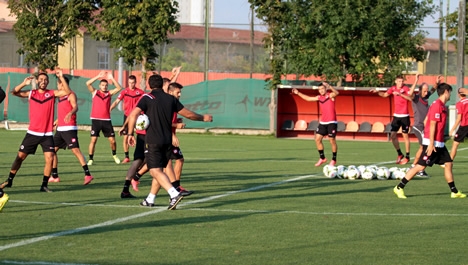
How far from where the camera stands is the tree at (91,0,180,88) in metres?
38.5

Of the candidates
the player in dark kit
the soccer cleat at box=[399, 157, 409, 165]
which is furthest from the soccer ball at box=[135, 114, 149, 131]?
the soccer cleat at box=[399, 157, 409, 165]

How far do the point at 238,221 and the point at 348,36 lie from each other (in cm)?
2586

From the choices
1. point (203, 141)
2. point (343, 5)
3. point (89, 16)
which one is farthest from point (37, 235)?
point (89, 16)

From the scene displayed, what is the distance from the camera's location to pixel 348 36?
1425 inches

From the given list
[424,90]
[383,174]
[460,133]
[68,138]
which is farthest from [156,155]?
[424,90]

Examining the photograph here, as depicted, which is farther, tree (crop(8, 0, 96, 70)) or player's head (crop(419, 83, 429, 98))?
tree (crop(8, 0, 96, 70))

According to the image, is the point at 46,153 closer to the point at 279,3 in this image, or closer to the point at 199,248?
the point at 199,248

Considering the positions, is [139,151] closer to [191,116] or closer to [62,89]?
[62,89]

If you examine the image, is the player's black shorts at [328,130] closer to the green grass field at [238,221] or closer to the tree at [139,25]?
the green grass field at [238,221]

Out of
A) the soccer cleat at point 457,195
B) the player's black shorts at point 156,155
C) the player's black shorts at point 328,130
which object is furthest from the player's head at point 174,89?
the player's black shorts at point 328,130

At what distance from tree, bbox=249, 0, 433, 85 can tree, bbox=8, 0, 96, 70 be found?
934cm

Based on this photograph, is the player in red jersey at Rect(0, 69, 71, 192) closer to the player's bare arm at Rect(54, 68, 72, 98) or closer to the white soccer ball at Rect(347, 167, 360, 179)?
the player's bare arm at Rect(54, 68, 72, 98)

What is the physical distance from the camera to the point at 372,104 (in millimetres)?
36875

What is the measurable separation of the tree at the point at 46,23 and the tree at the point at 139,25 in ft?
8.07
